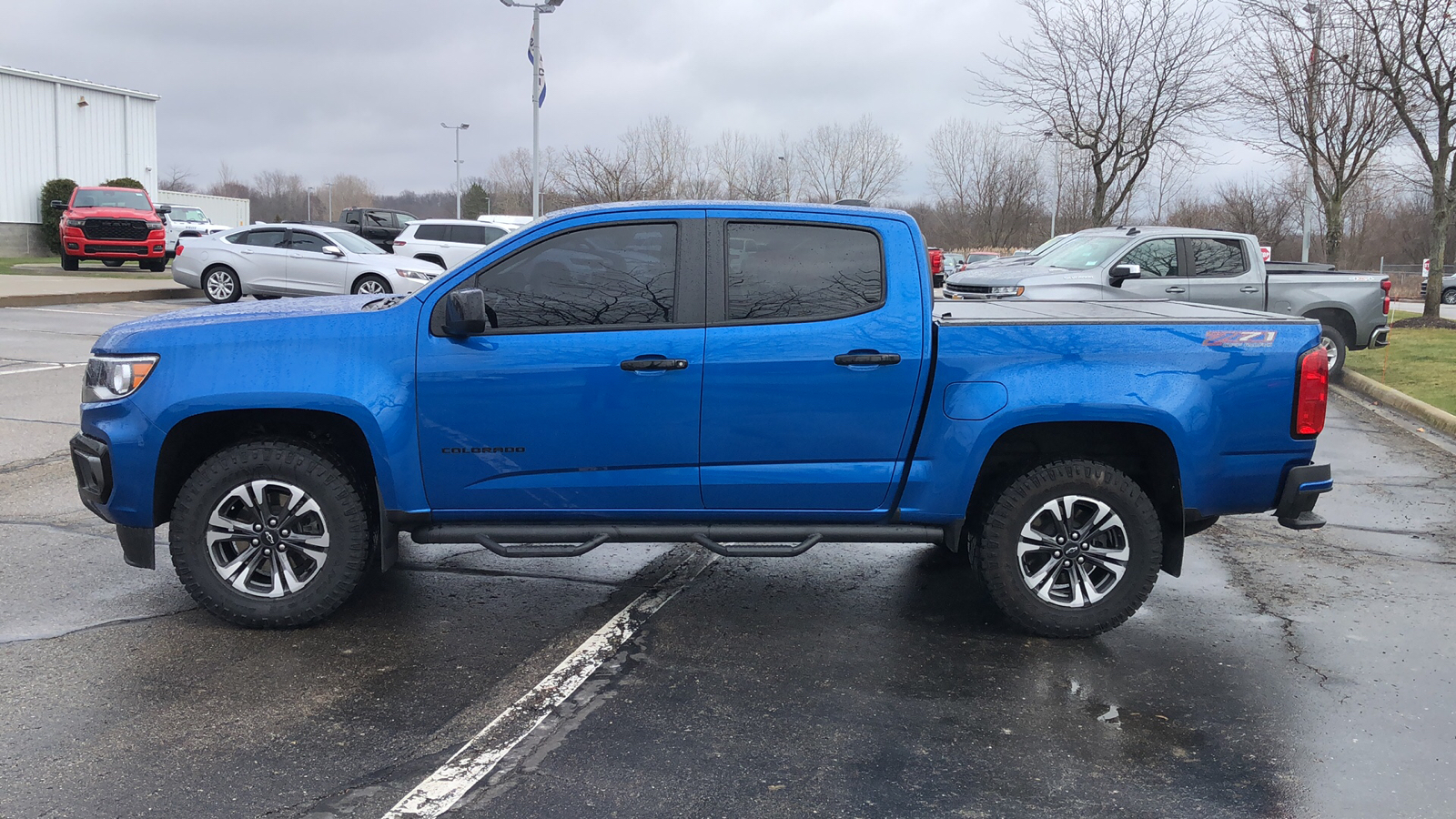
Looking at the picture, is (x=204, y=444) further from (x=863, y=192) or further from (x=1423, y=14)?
(x=863, y=192)

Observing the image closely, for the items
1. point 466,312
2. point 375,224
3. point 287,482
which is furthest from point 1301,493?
point 375,224

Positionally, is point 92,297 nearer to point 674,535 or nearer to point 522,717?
point 674,535

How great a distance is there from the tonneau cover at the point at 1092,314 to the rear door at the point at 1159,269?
7.85 meters

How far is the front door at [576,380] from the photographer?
4621mm

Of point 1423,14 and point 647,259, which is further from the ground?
point 1423,14

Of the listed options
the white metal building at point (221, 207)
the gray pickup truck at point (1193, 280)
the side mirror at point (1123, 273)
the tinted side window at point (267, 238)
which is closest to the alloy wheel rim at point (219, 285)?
the tinted side window at point (267, 238)

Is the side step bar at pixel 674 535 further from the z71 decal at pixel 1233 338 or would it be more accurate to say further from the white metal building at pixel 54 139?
the white metal building at pixel 54 139

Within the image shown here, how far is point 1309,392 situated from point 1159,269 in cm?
923

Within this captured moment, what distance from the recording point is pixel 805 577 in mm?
5836

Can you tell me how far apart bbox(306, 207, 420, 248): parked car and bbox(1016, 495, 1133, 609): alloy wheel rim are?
3102cm

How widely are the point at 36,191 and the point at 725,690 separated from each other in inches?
1617

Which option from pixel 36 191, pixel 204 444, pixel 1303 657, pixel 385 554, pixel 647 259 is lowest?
pixel 1303 657

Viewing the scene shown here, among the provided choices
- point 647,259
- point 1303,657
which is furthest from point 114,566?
point 1303,657

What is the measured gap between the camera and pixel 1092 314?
514cm
